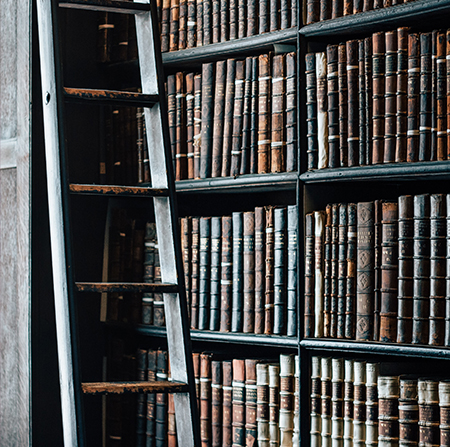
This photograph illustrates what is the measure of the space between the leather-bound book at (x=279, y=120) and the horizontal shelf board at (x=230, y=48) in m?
0.05

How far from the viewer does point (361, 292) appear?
5.98 feet

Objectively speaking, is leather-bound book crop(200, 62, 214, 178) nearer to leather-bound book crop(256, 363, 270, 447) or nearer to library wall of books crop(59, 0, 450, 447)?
library wall of books crop(59, 0, 450, 447)

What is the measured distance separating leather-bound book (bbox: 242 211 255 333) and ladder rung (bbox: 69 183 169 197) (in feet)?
1.41

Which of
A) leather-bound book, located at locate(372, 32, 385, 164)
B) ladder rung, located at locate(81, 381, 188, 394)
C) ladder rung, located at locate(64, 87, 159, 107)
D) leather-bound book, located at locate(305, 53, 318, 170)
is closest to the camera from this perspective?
ladder rung, located at locate(81, 381, 188, 394)

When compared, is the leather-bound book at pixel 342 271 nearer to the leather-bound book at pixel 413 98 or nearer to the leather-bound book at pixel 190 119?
the leather-bound book at pixel 413 98

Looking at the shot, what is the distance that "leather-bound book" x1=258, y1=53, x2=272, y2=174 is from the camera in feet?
6.58

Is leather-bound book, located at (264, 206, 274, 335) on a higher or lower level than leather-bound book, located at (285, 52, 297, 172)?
lower

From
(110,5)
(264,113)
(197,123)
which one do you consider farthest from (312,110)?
(110,5)

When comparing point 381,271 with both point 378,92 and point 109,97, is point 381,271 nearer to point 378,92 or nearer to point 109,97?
point 378,92

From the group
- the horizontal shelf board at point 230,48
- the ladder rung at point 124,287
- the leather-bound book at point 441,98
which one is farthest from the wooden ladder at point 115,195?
the leather-bound book at point 441,98

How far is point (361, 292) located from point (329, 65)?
1.99 feet

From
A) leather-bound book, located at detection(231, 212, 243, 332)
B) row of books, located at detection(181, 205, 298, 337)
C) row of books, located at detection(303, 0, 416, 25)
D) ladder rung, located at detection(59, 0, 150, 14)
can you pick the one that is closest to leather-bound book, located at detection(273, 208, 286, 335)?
row of books, located at detection(181, 205, 298, 337)

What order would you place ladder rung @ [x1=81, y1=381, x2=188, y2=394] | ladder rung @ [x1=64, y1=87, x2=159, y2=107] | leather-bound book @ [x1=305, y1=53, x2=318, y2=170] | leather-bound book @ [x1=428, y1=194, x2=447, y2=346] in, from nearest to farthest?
ladder rung @ [x1=81, y1=381, x2=188, y2=394] < ladder rung @ [x1=64, y1=87, x2=159, y2=107] < leather-bound book @ [x1=428, y1=194, x2=447, y2=346] < leather-bound book @ [x1=305, y1=53, x2=318, y2=170]

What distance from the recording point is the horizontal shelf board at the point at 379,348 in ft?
5.53
